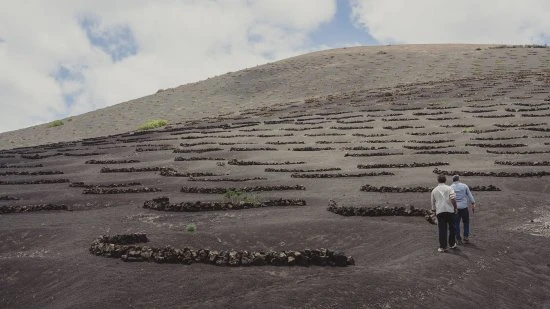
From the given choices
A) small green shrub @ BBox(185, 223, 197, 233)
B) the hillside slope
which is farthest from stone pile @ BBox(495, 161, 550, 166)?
the hillside slope

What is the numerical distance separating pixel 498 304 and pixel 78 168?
36398mm

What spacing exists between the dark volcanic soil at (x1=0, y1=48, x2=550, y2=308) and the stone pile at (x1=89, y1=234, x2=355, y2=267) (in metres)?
0.31

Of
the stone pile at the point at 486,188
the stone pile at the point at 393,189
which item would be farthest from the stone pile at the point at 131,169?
the stone pile at the point at 486,188

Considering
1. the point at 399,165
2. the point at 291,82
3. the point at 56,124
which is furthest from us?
the point at 291,82

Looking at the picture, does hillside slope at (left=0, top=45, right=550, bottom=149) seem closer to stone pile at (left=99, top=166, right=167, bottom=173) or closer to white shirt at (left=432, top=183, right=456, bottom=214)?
stone pile at (left=99, top=166, right=167, bottom=173)

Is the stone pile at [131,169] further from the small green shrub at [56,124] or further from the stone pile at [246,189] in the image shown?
the small green shrub at [56,124]

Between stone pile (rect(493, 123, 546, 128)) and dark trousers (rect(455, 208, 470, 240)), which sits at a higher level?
stone pile (rect(493, 123, 546, 128))

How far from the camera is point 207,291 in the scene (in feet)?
44.0

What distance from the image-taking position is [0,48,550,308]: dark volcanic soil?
528 inches

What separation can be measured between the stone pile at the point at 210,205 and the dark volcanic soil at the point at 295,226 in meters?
0.57

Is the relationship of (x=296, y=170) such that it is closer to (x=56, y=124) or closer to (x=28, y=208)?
(x=28, y=208)

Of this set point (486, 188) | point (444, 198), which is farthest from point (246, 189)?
point (444, 198)

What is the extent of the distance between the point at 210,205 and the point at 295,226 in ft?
19.2

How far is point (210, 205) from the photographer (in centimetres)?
2514
